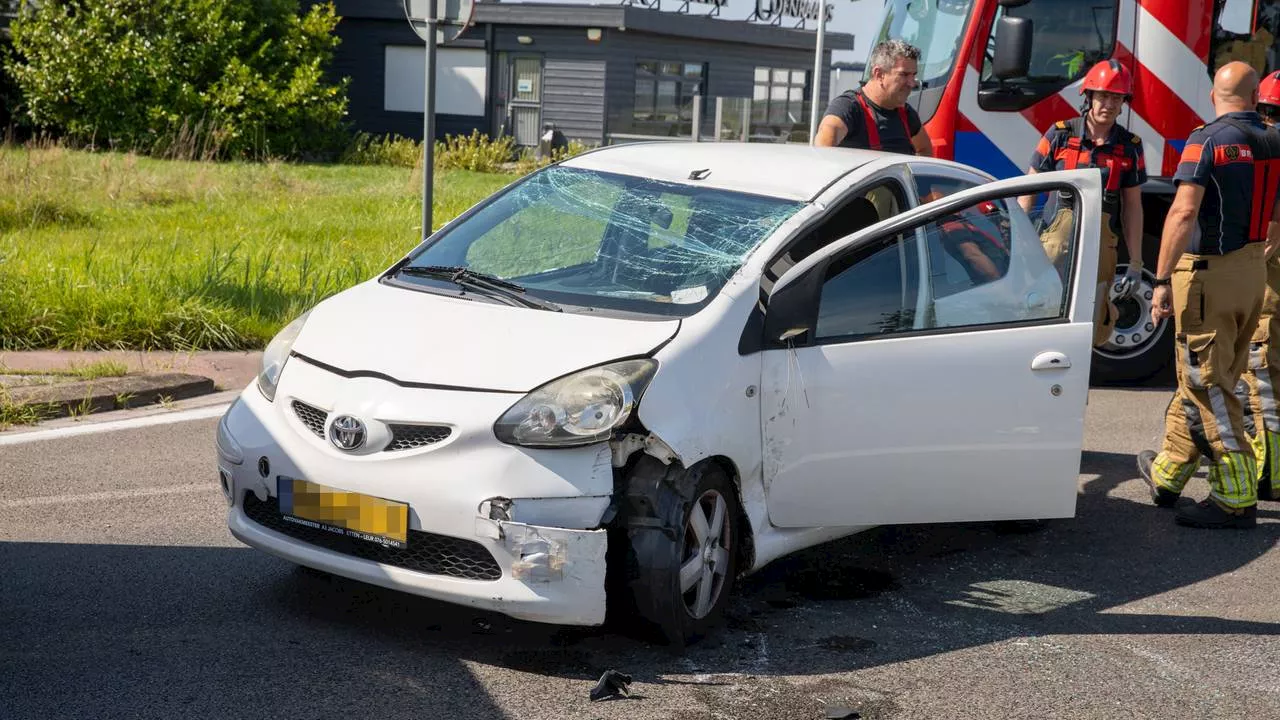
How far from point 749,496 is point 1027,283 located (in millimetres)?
1452

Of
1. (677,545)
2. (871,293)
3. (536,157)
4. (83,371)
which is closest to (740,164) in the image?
(871,293)

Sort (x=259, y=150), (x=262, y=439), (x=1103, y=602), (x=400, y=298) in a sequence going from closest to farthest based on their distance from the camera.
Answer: (x=262, y=439) → (x=400, y=298) → (x=1103, y=602) → (x=259, y=150)

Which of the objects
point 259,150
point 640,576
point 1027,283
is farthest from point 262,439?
point 259,150

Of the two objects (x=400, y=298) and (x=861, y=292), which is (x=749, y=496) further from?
(x=400, y=298)

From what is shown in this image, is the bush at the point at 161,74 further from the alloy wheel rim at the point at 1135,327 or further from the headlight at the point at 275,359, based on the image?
the headlight at the point at 275,359

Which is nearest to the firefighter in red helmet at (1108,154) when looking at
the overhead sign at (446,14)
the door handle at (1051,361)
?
the door handle at (1051,361)

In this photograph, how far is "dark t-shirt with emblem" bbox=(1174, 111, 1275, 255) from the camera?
5895 mm

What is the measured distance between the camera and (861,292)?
4.72m

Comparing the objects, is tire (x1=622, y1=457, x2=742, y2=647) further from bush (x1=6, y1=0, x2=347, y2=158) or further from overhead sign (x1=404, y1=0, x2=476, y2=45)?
bush (x1=6, y1=0, x2=347, y2=158)

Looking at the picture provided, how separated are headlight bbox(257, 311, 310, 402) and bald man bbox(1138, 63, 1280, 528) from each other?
11.6ft

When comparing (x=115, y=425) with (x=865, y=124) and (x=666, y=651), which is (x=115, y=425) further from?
(x=865, y=124)

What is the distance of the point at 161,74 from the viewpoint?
26.4m

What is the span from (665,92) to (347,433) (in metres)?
29.8

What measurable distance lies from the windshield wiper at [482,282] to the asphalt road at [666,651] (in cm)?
103
